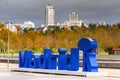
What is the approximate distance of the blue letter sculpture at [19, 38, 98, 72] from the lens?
27334 millimetres

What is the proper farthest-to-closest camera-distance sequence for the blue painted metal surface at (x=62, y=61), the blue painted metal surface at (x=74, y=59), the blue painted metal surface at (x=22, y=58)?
1. the blue painted metal surface at (x=22, y=58)
2. the blue painted metal surface at (x=62, y=61)
3. the blue painted metal surface at (x=74, y=59)

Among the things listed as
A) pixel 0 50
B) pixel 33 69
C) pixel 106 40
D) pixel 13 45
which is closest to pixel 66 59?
pixel 33 69

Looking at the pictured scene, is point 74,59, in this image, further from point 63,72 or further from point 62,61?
point 63,72

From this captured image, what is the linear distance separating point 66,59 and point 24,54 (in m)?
4.79

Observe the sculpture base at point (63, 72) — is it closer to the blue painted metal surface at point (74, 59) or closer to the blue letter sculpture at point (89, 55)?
the blue painted metal surface at point (74, 59)

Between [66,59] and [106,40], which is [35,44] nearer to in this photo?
[106,40]

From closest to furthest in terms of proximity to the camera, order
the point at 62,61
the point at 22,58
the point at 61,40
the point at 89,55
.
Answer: the point at 89,55 → the point at 62,61 → the point at 22,58 → the point at 61,40

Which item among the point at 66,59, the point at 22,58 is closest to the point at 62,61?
the point at 66,59

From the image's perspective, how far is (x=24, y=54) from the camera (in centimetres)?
3212

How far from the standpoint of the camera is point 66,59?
28.9 m

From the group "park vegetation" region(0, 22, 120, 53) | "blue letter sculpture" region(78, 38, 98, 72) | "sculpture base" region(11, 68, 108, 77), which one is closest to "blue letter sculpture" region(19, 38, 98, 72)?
"blue letter sculpture" region(78, 38, 98, 72)

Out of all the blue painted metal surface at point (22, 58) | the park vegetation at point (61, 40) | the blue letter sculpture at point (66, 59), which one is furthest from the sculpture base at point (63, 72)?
the park vegetation at point (61, 40)

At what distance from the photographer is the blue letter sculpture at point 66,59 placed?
27.3 m

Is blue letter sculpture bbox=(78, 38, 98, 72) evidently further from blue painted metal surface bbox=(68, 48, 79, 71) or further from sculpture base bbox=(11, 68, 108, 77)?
blue painted metal surface bbox=(68, 48, 79, 71)
